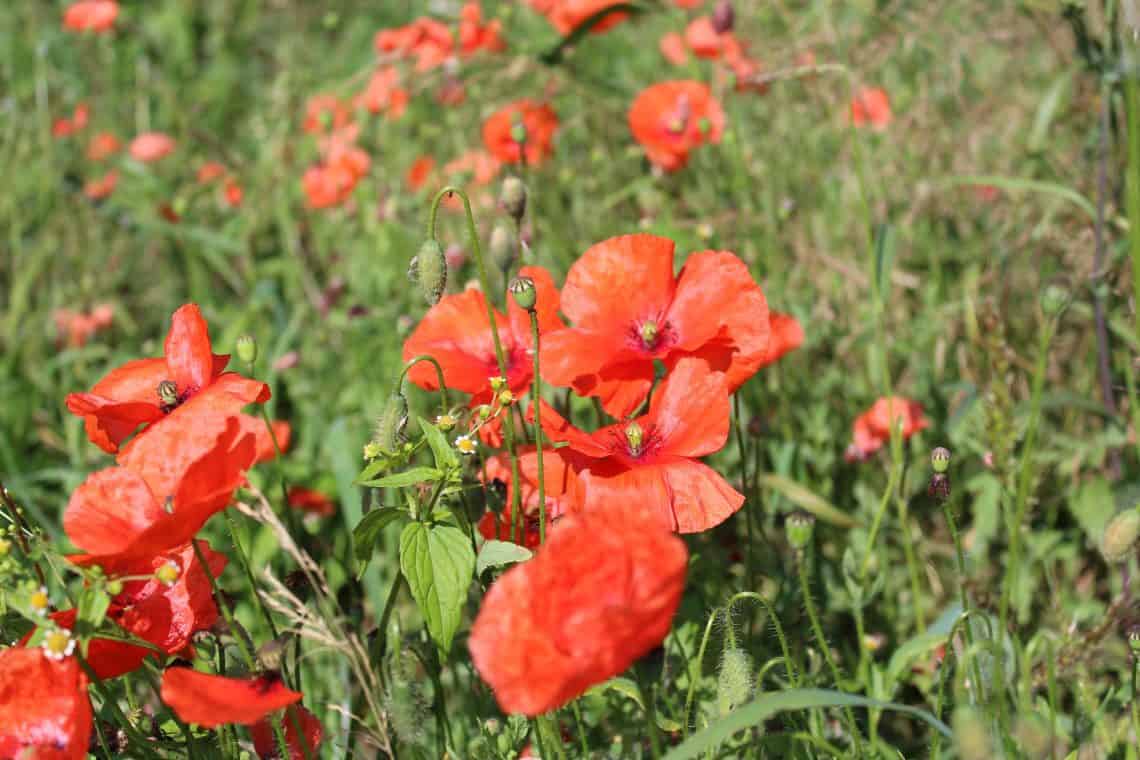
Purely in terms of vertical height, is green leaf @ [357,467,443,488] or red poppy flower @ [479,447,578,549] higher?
green leaf @ [357,467,443,488]

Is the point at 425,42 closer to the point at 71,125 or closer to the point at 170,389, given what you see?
the point at 71,125

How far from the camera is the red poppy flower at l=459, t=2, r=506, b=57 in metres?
4.01

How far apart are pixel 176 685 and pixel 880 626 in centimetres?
162

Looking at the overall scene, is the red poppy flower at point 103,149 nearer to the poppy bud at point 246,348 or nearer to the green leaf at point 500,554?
the poppy bud at point 246,348

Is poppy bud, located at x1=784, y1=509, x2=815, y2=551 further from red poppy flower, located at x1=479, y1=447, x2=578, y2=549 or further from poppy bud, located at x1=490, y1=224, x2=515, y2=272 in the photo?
poppy bud, located at x1=490, y1=224, x2=515, y2=272

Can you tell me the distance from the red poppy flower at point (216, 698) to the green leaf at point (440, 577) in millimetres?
211

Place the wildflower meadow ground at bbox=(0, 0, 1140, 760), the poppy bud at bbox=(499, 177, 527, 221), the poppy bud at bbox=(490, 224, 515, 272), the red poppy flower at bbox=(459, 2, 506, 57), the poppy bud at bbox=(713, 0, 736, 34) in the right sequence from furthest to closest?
the red poppy flower at bbox=(459, 2, 506, 57)
the poppy bud at bbox=(713, 0, 736, 34)
the poppy bud at bbox=(499, 177, 527, 221)
the poppy bud at bbox=(490, 224, 515, 272)
the wildflower meadow ground at bbox=(0, 0, 1140, 760)

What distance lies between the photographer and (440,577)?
1.50 metres

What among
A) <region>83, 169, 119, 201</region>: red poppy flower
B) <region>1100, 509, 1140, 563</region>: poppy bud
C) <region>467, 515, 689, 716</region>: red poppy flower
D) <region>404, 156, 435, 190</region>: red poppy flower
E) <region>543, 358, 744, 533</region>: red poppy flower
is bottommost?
<region>83, 169, 119, 201</region>: red poppy flower

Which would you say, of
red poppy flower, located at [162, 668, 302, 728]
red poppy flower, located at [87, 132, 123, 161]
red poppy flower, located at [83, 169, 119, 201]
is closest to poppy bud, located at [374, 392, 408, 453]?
red poppy flower, located at [162, 668, 302, 728]

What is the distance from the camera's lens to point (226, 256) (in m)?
4.66

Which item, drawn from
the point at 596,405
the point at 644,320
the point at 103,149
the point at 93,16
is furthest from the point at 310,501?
the point at 93,16

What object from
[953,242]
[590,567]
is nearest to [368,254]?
[953,242]

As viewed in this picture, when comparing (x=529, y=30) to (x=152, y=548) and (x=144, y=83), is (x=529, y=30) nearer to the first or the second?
(x=144, y=83)
